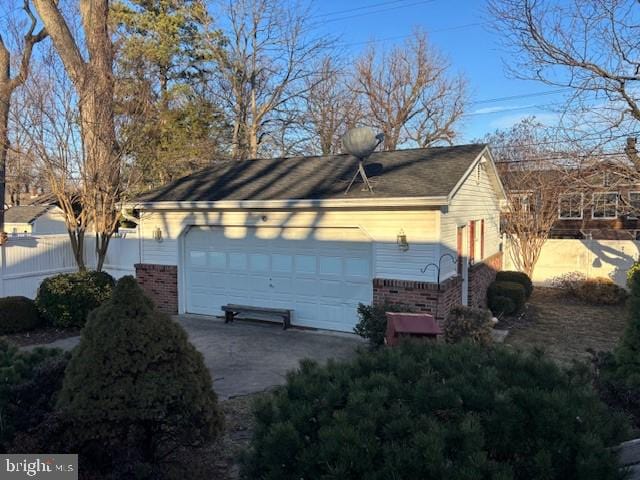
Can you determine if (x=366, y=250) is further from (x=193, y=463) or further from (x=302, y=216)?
(x=193, y=463)

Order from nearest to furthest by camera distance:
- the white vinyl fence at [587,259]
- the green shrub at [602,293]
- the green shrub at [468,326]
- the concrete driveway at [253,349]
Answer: the concrete driveway at [253,349]
the green shrub at [468,326]
the green shrub at [602,293]
the white vinyl fence at [587,259]

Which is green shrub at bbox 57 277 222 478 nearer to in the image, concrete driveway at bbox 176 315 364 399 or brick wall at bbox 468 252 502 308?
concrete driveway at bbox 176 315 364 399

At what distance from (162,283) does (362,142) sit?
18.5 ft

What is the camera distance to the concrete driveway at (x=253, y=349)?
6.73 metres

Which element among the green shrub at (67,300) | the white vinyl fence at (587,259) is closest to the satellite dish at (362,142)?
the green shrub at (67,300)

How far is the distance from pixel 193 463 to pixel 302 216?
6.61 meters

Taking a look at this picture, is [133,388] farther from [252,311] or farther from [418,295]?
[252,311]

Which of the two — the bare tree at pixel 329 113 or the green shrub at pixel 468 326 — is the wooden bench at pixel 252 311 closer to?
the green shrub at pixel 468 326

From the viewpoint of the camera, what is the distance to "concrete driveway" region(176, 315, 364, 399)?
6734mm

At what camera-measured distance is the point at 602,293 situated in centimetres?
1343

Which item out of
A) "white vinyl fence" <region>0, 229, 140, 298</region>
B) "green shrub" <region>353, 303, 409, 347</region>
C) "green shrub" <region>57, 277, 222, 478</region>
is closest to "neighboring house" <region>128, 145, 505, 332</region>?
"green shrub" <region>353, 303, 409, 347</region>

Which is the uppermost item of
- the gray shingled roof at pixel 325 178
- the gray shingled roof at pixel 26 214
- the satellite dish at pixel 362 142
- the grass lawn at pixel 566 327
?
the satellite dish at pixel 362 142

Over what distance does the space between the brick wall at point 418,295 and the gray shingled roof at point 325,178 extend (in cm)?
160

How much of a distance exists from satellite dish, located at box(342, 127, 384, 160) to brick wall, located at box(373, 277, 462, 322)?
2476 millimetres
